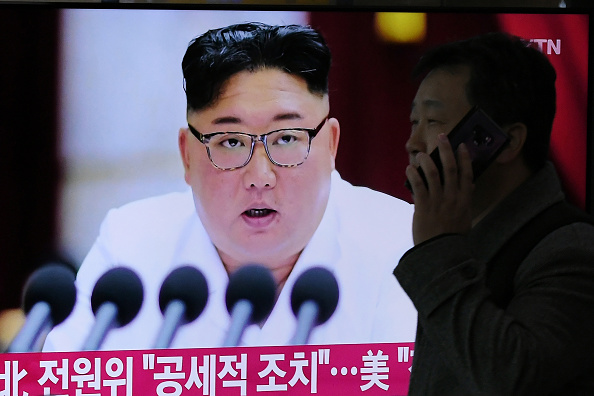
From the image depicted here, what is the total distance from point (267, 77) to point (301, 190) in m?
0.45

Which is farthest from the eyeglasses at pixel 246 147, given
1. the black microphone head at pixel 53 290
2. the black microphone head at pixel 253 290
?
the black microphone head at pixel 53 290

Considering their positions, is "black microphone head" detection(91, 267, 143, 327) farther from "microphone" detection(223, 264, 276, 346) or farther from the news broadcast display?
"microphone" detection(223, 264, 276, 346)

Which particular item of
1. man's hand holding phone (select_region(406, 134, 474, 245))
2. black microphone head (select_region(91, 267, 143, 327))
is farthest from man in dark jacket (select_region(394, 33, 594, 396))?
black microphone head (select_region(91, 267, 143, 327))

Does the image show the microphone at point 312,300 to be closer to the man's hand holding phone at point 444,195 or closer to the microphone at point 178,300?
the microphone at point 178,300

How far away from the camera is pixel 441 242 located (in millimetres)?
1139

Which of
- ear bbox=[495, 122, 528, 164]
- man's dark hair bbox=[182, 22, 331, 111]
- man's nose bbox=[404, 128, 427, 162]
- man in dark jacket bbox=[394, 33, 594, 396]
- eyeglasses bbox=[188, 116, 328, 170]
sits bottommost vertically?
man in dark jacket bbox=[394, 33, 594, 396]

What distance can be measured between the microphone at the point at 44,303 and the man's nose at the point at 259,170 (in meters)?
0.76

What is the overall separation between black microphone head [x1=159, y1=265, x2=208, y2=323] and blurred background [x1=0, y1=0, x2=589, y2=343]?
0.33 m

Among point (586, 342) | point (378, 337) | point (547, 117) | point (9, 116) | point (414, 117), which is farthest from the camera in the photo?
point (378, 337)

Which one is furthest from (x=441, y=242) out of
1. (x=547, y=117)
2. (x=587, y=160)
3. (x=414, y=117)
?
(x=587, y=160)

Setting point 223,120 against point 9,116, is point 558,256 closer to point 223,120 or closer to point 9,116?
point 223,120

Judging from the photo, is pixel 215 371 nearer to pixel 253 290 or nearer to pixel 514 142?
pixel 253 290

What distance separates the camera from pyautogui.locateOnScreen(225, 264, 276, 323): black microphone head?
2746mm

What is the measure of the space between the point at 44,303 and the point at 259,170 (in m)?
0.95
